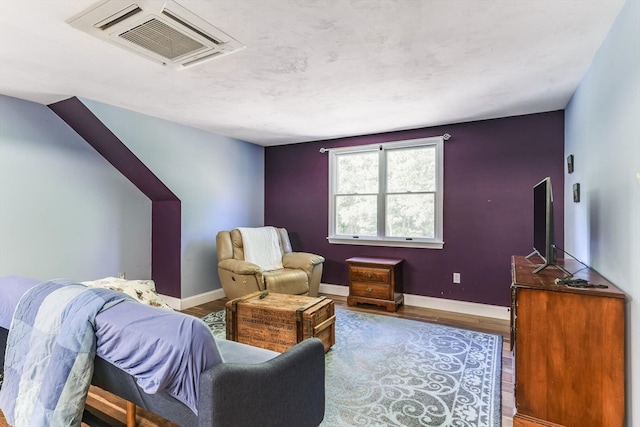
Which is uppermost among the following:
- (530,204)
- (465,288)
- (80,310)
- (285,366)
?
(530,204)

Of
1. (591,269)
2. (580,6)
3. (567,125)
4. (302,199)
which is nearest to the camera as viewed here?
(580,6)

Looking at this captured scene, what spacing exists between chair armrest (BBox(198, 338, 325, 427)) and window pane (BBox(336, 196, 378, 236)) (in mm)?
3158

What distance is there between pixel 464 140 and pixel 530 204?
102 centimetres

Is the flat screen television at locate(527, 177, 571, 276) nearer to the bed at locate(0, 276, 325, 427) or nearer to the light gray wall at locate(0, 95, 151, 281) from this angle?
the bed at locate(0, 276, 325, 427)

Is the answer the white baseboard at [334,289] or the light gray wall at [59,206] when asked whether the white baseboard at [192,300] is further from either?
the white baseboard at [334,289]

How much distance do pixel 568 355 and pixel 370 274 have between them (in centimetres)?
247

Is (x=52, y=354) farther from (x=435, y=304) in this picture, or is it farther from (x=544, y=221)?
(x=435, y=304)

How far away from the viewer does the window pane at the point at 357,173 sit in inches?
179

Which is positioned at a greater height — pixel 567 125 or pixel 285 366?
pixel 567 125

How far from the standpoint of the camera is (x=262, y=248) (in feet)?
14.2

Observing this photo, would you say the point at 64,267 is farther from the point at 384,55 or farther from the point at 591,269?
the point at 591,269

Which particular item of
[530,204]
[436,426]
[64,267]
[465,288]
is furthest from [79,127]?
[530,204]

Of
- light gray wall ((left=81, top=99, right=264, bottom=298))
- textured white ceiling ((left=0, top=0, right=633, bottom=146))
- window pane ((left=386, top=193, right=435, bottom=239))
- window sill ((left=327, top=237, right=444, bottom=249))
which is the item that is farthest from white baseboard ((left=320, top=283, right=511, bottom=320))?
light gray wall ((left=81, top=99, right=264, bottom=298))

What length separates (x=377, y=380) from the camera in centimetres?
232
